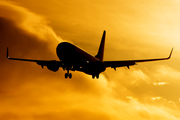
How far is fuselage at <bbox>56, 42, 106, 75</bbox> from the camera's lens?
166 feet

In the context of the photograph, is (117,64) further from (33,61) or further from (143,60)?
(33,61)

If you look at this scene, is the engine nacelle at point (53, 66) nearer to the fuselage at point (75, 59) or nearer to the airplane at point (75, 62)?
the airplane at point (75, 62)

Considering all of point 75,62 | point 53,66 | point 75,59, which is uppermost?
point 75,59

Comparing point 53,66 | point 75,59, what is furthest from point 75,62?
point 53,66

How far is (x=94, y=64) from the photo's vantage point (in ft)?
179

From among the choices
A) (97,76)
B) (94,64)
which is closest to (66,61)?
(94,64)

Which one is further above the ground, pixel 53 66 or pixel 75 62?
pixel 75 62

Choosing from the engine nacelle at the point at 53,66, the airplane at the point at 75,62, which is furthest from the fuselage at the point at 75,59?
the engine nacelle at the point at 53,66

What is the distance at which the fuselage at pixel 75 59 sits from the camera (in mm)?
50600

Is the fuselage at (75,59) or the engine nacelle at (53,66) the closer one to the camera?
the fuselage at (75,59)

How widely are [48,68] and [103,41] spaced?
3614cm

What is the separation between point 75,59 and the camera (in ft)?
171

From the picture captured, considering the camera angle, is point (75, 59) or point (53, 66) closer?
point (75, 59)

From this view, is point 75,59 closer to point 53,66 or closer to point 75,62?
point 75,62
